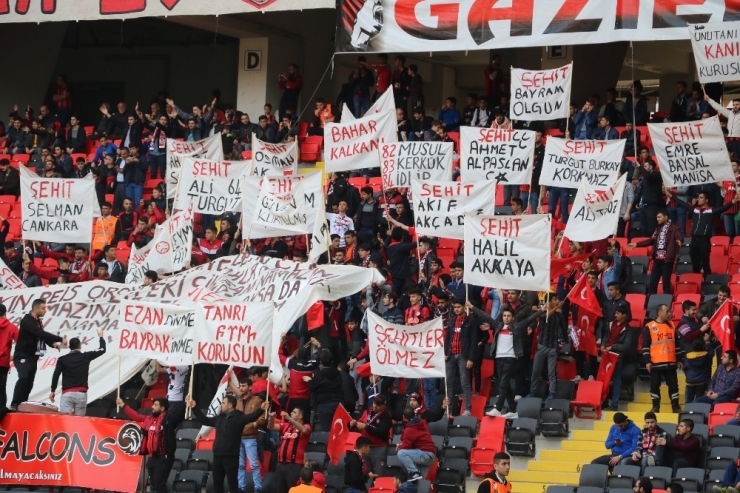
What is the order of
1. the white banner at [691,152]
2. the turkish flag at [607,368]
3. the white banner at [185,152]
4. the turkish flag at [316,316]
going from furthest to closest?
the white banner at [185,152] < the white banner at [691,152] < the turkish flag at [316,316] < the turkish flag at [607,368]

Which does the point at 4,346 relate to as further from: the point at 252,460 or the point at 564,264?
the point at 564,264

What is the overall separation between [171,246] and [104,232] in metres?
4.34

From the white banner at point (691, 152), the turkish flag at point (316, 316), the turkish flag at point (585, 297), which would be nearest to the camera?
the turkish flag at point (585, 297)

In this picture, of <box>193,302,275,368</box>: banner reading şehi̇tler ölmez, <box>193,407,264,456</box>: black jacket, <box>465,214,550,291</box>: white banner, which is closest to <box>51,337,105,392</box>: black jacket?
<box>193,302,275,368</box>: banner reading şehi̇tler ölmez

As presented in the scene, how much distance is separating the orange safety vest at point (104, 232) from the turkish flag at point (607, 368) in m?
11.0

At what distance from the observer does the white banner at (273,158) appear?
28.6 m

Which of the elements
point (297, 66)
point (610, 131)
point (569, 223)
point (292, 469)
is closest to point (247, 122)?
point (297, 66)

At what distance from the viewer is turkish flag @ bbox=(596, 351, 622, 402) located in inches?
858

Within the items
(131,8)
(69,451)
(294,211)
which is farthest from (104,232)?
(69,451)

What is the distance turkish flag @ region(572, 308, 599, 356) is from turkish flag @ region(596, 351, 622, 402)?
31 centimetres

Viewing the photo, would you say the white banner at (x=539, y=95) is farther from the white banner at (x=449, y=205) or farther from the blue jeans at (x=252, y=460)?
the blue jeans at (x=252, y=460)

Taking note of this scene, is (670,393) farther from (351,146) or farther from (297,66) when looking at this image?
(297,66)

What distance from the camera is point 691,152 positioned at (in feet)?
80.8

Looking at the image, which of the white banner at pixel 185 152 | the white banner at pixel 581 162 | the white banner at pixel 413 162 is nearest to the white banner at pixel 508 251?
the white banner at pixel 581 162
